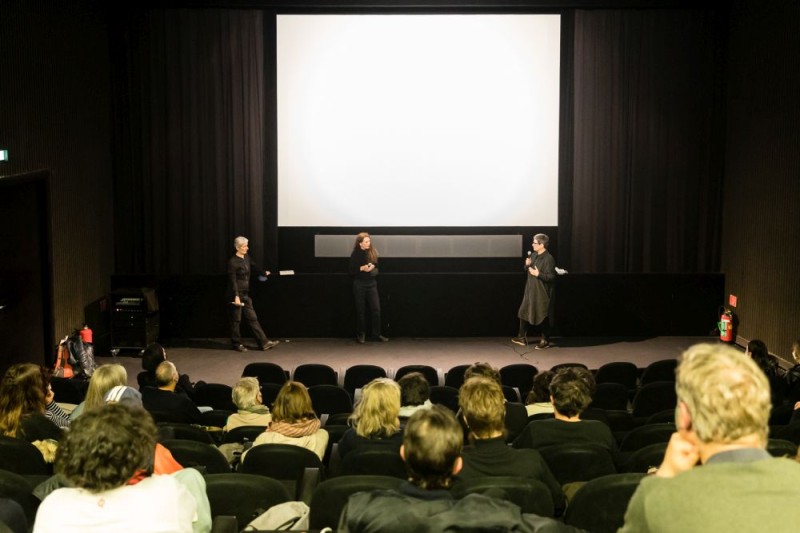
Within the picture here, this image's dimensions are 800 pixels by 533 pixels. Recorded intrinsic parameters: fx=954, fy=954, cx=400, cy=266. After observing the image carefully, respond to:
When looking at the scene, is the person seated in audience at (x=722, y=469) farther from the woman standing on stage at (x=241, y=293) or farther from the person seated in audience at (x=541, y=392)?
the woman standing on stage at (x=241, y=293)

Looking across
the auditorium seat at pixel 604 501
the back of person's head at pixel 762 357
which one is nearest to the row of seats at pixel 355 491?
the auditorium seat at pixel 604 501

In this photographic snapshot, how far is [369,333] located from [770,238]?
4940 mm

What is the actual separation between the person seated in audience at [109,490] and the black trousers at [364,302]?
884 cm

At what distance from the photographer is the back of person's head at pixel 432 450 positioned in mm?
2885

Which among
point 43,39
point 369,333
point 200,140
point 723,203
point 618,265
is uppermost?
point 43,39

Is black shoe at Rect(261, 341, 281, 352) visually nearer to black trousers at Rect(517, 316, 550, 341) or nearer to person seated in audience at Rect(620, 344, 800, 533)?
black trousers at Rect(517, 316, 550, 341)

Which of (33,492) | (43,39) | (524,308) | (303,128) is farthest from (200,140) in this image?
(33,492)

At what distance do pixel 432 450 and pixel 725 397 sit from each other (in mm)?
1239

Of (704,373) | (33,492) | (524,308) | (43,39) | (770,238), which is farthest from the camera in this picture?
(524,308)

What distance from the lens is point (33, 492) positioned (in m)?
3.85

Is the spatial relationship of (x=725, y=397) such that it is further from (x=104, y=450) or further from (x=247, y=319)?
(x=247, y=319)

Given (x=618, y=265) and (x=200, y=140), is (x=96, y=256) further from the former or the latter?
(x=618, y=265)

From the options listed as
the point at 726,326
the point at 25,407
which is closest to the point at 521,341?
the point at 726,326

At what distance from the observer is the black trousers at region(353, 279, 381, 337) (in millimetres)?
11641
